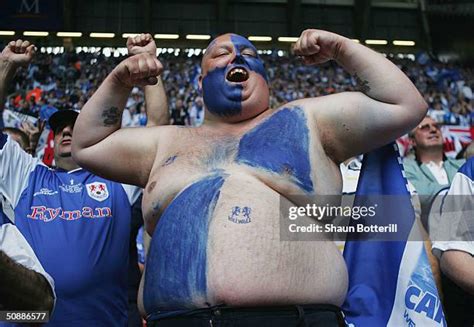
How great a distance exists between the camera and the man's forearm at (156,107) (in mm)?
2650

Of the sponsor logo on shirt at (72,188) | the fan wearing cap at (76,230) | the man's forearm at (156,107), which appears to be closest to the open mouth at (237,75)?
the fan wearing cap at (76,230)

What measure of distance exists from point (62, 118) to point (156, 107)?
0.63 meters

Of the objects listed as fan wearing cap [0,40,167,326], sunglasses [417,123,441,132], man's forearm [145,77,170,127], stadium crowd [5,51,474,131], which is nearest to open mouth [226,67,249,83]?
fan wearing cap [0,40,167,326]

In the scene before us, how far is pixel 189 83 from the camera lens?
15.1 m

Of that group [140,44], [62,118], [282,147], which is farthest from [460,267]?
[62,118]

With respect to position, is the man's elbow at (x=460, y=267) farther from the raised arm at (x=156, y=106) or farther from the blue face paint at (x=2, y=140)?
the blue face paint at (x=2, y=140)

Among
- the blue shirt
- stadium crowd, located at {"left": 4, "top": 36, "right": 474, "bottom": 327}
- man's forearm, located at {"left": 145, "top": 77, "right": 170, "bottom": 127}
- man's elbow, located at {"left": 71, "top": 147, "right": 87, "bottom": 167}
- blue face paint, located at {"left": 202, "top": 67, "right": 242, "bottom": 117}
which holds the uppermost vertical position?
blue face paint, located at {"left": 202, "top": 67, "right": 242, "bottom": 117}

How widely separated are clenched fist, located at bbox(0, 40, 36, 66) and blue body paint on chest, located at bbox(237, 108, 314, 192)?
3.34ft

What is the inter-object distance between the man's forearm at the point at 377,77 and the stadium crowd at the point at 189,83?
363 inches

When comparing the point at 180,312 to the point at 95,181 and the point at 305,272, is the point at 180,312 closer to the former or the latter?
the point at 305,272

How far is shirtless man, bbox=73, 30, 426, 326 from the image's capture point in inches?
67.3

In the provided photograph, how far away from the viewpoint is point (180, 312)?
5.63 feet

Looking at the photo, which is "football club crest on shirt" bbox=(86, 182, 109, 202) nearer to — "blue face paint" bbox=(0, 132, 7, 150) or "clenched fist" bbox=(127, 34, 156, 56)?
"blue face paint" bbox=(0, 132, 7, 150)

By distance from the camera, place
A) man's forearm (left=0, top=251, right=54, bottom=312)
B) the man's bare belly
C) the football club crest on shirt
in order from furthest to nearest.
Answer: the football club crest on shirt → the man's bare belly → man's forearm (left=0, top=251, right=54, bottom=312)
